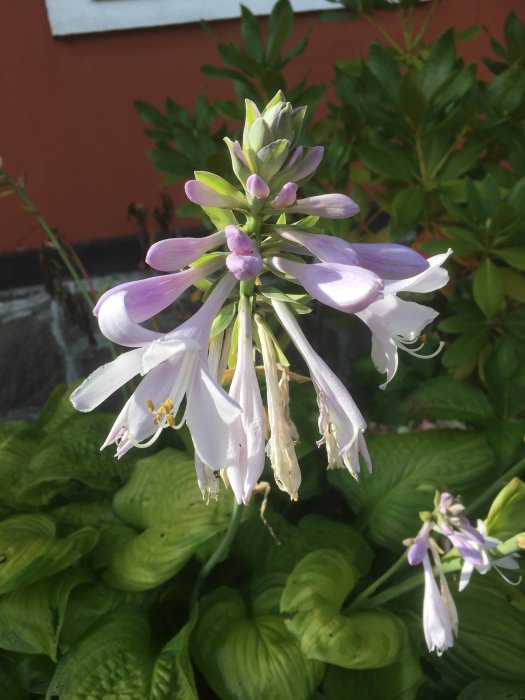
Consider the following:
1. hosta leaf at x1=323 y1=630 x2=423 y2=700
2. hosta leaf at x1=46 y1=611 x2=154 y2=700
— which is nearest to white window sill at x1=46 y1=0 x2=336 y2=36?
hosta leaf at x1=46 y1=611 x2=154 y2=700

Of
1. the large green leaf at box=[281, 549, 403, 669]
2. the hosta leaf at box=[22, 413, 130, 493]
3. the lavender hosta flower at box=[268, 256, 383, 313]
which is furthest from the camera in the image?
the hosta leaf at box=[22, 413, 130, 493]

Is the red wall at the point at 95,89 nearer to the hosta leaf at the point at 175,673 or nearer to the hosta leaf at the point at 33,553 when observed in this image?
the hosta leaf at the point at 33,553

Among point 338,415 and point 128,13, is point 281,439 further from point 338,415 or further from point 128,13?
point 128,13

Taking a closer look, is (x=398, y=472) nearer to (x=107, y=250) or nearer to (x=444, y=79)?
(x=444, y=79)

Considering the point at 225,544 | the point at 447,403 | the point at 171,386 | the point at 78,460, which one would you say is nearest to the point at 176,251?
the point at 171,386

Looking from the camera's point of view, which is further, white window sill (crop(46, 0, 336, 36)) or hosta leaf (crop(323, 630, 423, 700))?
white window sill (crop(46, 0, 336, 36))

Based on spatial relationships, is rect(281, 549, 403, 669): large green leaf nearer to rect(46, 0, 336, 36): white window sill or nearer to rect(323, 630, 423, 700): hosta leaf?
rect(323, 630, 423, 700): hosta leaf

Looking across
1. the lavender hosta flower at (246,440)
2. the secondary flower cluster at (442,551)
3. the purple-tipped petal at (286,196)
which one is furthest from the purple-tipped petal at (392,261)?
the secondary flower cluster at (442,551)

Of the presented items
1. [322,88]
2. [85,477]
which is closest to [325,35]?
[322,88]
